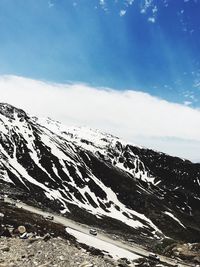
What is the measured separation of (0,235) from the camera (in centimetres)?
4891

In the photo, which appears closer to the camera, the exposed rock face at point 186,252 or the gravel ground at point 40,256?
the gravel ground at point 40,256

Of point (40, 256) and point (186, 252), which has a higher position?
point (40, 256)

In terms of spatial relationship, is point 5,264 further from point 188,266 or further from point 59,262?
point 188,266

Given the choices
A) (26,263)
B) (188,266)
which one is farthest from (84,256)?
(188,266)

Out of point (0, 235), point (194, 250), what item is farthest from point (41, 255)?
point (194, 250)

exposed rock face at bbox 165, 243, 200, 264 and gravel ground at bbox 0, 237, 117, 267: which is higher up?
gravel ground at bbox 0, 237, 117, 267

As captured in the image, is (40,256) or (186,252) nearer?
(40,256)

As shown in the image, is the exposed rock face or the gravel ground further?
the exposed rock face

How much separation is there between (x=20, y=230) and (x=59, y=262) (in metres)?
18.0

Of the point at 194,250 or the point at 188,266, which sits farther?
the point at 194,250

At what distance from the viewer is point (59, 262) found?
3750 centimetres

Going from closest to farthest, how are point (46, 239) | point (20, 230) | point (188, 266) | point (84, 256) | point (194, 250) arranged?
point (84, 256) → point (46, 239) → point (20, 230) → point (188, 266) → point (194, 250)

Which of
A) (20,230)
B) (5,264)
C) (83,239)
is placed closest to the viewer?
(5,264)

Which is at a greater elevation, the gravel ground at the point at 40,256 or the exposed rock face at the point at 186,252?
the gravel ground at the point at 40,256
